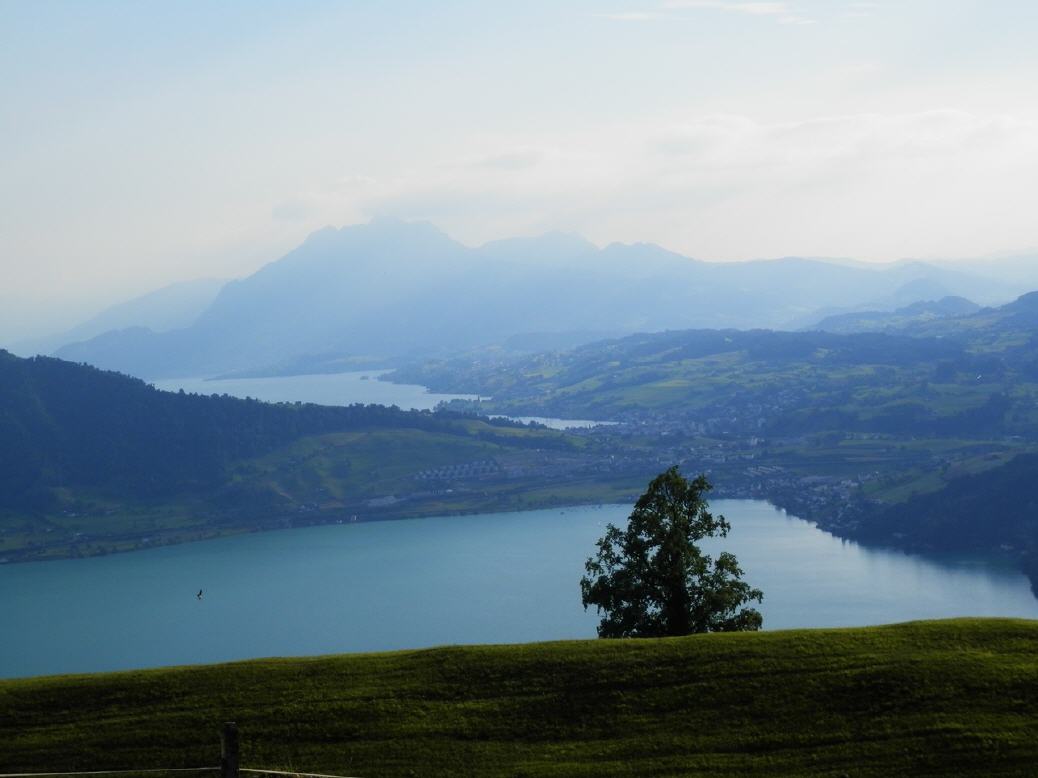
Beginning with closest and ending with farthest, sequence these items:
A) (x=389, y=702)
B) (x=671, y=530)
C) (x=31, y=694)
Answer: (x=389, y=702) < (x=31, y=694) < (x=671, y=530)

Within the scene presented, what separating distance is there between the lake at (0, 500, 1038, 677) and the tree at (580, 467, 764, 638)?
171 ft

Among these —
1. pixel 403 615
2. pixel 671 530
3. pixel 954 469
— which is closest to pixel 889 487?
pixel 954 469

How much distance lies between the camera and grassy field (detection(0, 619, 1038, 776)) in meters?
23.7

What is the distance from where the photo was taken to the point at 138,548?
156125 mm

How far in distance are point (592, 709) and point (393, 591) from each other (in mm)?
92509

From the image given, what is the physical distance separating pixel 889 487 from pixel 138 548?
385 ft

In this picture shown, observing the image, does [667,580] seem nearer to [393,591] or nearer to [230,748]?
[230,748]

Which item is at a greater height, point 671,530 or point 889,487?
point 671,530

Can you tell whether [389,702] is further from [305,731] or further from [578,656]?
[578,656]

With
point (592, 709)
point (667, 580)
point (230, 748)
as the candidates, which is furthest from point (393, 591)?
point (230, 748)

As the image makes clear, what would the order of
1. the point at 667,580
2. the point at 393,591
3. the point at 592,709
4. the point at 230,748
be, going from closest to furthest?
the point at 230,748, the point at 592,709, the point at 667,580, the point at 393,591

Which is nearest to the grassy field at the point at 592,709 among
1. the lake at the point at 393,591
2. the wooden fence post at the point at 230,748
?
the wooden fence post at the point at 230,748

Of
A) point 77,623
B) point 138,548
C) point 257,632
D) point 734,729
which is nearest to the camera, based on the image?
point 734,729

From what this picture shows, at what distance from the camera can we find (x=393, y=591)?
381 ft
